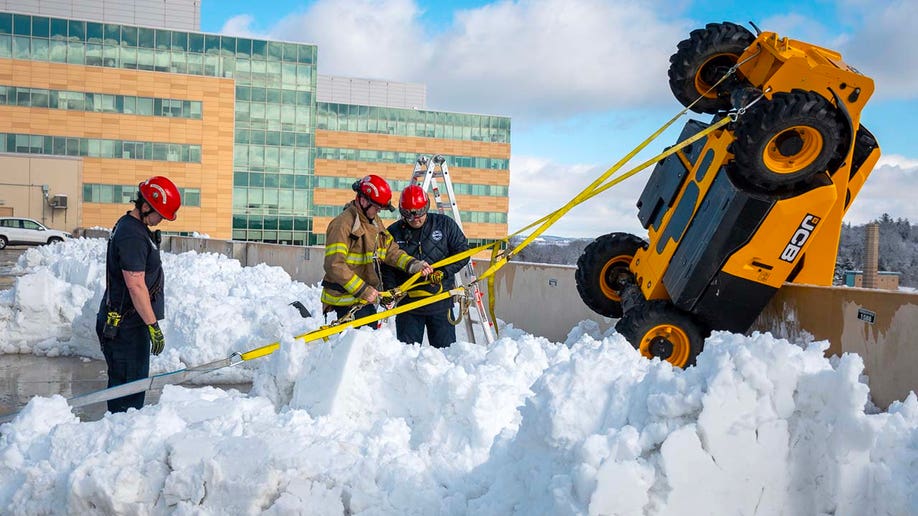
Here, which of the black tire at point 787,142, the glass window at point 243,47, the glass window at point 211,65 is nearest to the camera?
the black tire at point 787,142

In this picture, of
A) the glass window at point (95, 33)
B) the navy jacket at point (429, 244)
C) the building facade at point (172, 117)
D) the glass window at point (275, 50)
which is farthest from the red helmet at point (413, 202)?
the glass window at point (275, 50)

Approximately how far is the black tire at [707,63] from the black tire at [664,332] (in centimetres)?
184

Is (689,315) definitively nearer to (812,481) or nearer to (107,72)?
(812,481)

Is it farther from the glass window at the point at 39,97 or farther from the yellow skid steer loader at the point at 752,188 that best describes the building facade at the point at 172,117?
the yellow skid steer loader at the point at 752,188

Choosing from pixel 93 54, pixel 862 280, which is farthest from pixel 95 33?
pixel 862 280

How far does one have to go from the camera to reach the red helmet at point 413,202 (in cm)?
665

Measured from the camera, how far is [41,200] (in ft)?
158

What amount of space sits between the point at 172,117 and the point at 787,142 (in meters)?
50.2

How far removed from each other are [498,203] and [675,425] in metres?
70.5

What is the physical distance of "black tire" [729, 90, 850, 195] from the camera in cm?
536

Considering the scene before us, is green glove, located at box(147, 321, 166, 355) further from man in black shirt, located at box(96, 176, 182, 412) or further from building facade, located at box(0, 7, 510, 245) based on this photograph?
building facade, located at box(0, 7, 510, 245)

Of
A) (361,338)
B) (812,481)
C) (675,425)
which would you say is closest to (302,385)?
(361,338)

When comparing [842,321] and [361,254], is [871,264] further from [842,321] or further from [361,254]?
[361,254]

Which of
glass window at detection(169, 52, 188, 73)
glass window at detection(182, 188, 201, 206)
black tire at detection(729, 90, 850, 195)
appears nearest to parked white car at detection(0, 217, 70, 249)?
glass window at detection(182, 188, 201, 206)
